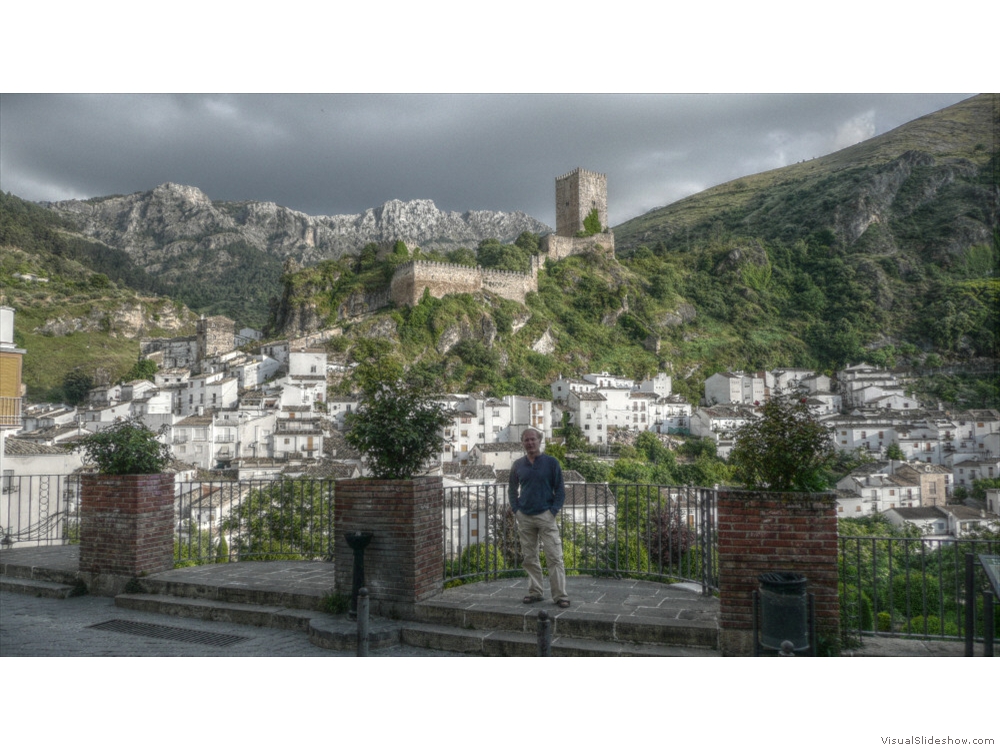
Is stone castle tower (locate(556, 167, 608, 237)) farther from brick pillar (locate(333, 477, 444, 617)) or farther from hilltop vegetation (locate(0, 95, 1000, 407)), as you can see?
brick pillar (locate(333, 477, 444, 617))

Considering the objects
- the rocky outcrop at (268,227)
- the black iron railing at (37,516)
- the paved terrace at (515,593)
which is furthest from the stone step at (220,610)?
the rocky outcrop at (268,227)

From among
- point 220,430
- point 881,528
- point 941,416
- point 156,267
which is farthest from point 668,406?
point 156,267

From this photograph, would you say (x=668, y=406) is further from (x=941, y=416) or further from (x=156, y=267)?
(x=156, y=267)

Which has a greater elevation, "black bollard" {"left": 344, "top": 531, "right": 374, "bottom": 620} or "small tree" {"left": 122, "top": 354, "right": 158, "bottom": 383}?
"small tree" {"left": 122, "top": 354, "right": 158, "bottom": 383}

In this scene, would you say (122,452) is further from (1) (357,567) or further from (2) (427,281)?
(2) (427,281)

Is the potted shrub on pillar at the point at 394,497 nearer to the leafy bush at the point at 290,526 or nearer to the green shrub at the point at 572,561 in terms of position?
the green shrub at the point at 572,561

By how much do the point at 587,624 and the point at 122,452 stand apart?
17.2 feet

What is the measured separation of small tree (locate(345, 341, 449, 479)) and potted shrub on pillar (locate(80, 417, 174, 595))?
261 cm

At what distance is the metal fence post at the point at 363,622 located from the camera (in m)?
4.49

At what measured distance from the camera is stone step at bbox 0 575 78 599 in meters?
6.38

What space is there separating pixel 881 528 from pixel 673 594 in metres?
31.2

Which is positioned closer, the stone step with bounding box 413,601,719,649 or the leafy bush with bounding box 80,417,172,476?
the stone step with bounding box 413,601,719,649

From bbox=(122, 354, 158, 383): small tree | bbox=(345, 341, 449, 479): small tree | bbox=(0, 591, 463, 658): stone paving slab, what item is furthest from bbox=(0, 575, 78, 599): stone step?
bbox=(122, 354, 158, 383): small tree

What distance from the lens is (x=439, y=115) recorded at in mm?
9625
